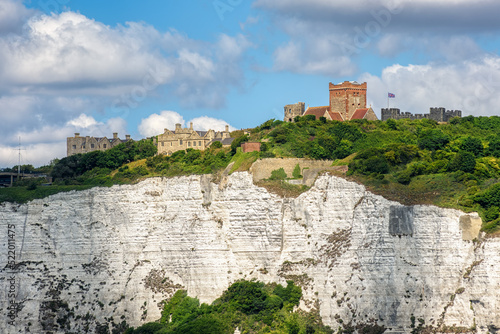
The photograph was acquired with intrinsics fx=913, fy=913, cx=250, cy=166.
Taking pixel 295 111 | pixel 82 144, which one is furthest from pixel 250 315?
pixel 82 144

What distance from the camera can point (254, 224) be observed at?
199 feet

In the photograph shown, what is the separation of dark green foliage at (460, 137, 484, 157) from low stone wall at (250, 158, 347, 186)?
31.4 ft

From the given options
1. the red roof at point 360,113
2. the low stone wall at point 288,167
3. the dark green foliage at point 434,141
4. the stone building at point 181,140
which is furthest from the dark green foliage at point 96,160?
the dark green foliage at point 434,141

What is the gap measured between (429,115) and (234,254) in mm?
27569

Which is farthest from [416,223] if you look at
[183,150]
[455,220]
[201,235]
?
[183,150]

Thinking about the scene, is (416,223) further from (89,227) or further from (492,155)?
(89,227)

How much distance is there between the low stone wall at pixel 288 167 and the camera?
60.8 meters

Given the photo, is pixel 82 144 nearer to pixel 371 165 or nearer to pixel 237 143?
pixel 237 143

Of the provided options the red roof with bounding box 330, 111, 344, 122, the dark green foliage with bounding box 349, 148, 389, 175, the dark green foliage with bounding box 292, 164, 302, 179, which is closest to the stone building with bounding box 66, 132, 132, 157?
the red roof with bounding box 330, 111, 344, 122

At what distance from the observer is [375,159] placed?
196 feet

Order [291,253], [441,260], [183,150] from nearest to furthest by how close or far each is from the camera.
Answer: [441,260]
[291,253]
[183,150]

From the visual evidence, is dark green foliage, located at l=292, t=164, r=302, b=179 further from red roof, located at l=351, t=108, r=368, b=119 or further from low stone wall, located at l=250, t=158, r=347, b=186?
red roof, located at l=351, t=108, r=368, b=119

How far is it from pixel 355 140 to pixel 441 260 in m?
15.7

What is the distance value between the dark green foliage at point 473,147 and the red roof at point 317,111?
48.0ft
